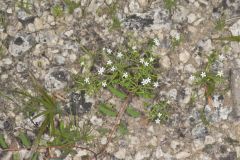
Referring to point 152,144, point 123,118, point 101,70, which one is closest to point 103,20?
point 101,70

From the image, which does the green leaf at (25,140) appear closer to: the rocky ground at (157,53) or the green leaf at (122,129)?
the rocky ground at (157,53)

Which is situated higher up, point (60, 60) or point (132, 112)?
point (60, 60)

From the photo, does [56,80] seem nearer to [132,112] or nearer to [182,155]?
[132,112]

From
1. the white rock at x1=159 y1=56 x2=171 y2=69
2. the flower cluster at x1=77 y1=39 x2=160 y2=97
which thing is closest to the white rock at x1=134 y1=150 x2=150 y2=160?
the flower cluster at x1=77 y1=39 x2=160 y2=97

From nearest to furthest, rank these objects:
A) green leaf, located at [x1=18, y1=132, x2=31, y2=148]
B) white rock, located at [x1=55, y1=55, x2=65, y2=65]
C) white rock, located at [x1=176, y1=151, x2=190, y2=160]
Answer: white rock, located at [x1=176, y1=151, x2=190, y2=160], green leaf, located at [x1=18, y1=132, x2=31, y2=148], white rock, located at [x1=55, y1=55, x2=65, y2=65]

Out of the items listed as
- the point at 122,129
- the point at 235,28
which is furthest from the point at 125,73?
the point at 235,28

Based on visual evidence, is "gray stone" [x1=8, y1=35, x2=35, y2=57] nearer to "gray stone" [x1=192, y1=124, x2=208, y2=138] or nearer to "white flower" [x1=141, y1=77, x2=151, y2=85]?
"white flower" [x1=141, y1=77, x2=151, y2=85]

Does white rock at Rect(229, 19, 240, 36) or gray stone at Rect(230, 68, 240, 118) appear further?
white rock at Rect(229, 19, 240, 36)
